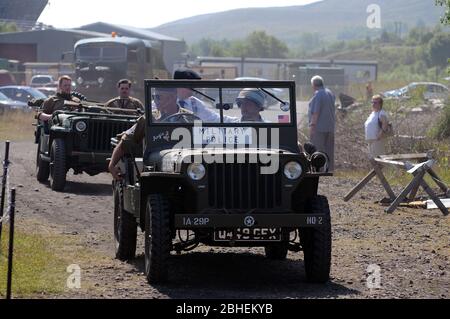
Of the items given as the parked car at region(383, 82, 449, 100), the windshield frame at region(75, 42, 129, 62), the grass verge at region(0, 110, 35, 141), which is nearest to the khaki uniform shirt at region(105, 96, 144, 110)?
the grass verge at region(0, 110, 35, 141)

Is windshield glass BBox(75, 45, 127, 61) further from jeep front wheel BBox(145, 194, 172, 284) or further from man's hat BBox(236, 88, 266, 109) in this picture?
jeep front wheel BBox(145, 194, 172, 284)

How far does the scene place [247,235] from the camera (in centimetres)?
922

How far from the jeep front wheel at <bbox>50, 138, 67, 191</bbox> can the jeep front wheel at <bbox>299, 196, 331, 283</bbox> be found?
7.25 metres

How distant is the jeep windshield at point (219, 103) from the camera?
1030 centimetres

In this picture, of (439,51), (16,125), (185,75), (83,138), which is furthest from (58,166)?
(439,51)

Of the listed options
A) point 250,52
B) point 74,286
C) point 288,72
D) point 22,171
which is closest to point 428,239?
point 74,286

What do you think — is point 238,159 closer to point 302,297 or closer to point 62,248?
point 302,297

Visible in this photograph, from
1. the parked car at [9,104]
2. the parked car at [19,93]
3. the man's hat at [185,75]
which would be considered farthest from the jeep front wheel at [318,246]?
the parked car at [19,93]

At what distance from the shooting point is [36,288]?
8867mm

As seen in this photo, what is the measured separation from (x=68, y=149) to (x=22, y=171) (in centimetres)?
307

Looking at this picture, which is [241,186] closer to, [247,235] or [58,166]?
[247,235]

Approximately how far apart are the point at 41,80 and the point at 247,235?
1775 inches

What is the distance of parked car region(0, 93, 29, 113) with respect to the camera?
36.5 m

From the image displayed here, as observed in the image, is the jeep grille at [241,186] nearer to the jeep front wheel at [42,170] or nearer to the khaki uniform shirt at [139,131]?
the khaki uniform shirt at [139,131]
